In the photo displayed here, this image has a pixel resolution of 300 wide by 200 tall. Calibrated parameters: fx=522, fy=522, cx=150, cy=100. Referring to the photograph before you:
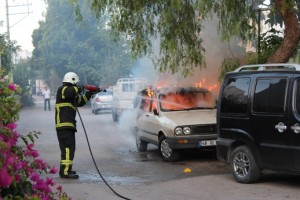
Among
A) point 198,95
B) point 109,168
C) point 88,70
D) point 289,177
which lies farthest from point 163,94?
point 88,70

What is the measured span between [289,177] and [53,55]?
43.7 m

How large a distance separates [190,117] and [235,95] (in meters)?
2.61

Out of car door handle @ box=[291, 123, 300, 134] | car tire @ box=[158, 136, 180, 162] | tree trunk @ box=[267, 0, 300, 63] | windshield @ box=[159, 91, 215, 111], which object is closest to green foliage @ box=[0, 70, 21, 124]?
car door handle @ box=[291, 123, 300, 134]

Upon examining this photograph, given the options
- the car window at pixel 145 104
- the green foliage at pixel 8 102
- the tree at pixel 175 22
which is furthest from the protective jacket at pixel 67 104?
the green foliage at pixel 8 102

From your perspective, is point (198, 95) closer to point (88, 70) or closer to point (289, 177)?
point (289, 177)

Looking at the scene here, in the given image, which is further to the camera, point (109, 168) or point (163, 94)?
point (163, 94)

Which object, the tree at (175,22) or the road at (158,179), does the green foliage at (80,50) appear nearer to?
the tree at (175,22)

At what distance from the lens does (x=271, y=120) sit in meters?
7.78

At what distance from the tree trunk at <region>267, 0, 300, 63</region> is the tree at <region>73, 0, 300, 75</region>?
33.4 inches

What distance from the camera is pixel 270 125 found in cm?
779

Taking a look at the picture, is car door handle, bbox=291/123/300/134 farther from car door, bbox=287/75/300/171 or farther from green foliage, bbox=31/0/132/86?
green foliage, bbox=31/0/132/86

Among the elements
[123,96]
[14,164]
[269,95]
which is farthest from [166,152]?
[123,96]

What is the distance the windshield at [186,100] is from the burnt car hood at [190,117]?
29 centimetres

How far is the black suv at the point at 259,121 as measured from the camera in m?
7.54
